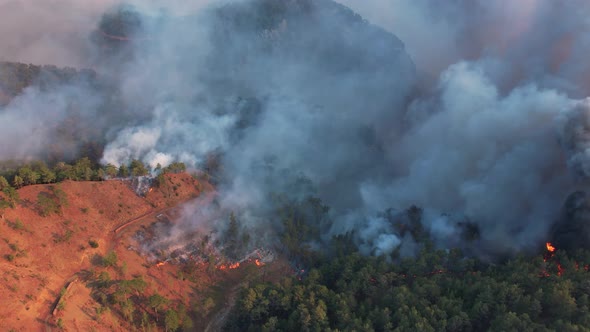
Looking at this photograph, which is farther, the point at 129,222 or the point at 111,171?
the point at 111,171

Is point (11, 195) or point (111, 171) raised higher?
point (111, 171)

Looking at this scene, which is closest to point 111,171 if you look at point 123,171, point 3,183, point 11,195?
point 123,171

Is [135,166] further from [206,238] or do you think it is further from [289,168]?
[289,168]

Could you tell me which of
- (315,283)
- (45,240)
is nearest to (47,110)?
(45,240)

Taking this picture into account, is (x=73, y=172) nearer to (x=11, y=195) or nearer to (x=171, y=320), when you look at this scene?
(x=11, y=195)

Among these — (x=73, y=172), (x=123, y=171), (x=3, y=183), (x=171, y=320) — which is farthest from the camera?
(x=123, y=171)

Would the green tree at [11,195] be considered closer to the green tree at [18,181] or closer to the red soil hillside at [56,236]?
the red soil hillside at [56,236]

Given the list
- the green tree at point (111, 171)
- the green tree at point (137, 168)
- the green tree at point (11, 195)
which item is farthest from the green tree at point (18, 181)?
the green tree at point (137, 168)

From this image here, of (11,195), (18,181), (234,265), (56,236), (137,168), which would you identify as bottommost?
(18,181)
